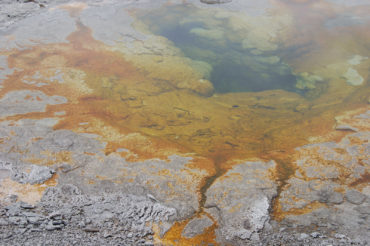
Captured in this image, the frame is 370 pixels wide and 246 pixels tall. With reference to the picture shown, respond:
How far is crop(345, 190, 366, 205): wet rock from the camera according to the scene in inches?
120

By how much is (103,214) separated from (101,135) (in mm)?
1346

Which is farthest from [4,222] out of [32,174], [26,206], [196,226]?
[196,226]

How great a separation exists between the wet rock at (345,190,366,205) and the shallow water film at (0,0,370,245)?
0.01 meters

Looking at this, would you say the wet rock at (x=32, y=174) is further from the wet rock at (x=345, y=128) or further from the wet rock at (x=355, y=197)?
the wet rock at (x=345, y=128)

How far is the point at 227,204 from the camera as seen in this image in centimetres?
308

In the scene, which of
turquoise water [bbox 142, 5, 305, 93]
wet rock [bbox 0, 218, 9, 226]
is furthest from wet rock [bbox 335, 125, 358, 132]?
wet rock [bbox 0, 218, 9, 226]

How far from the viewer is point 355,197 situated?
3105mm

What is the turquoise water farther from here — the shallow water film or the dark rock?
the dark rock

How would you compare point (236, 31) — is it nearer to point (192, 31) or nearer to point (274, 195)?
point (192, 31)

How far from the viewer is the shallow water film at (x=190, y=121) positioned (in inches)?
116

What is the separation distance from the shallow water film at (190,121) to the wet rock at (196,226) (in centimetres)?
1

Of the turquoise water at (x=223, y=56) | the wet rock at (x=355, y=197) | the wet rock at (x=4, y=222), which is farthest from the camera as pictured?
the turquoise water at (x=223, y=56)

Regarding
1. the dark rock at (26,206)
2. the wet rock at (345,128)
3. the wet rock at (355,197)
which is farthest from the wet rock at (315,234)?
the dark rock at (26,206)

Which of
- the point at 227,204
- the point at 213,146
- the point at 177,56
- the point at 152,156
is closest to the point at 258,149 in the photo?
the point at 213,146
